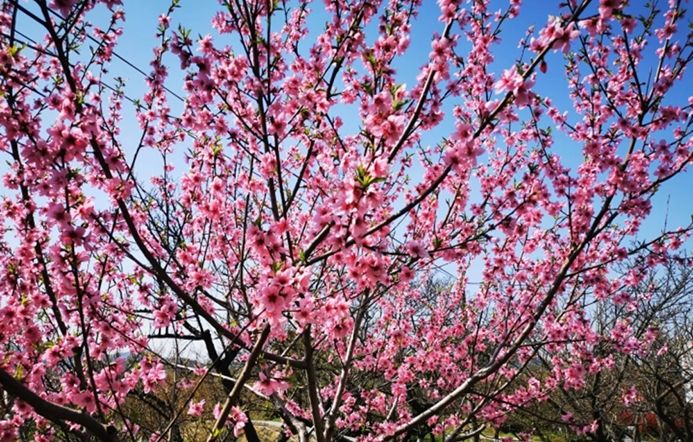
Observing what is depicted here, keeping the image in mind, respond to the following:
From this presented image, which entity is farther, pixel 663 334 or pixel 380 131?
pixel 663 334

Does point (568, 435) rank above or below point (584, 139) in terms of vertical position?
below

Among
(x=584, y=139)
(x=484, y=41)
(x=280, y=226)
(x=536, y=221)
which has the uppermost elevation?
(x=484, y=41)

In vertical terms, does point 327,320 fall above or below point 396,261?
below

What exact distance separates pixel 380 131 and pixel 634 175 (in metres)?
3.82

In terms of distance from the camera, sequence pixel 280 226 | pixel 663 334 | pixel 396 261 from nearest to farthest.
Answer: pixel 280 226 < pixel 396 261 < pixel 663 334

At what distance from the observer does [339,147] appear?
4.93 metres

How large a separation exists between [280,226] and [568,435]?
1476 cm

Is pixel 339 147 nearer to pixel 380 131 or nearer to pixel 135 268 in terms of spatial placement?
pixel 380 131

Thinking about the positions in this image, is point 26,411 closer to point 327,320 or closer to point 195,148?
point 327,320

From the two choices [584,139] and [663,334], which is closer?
[584,139]

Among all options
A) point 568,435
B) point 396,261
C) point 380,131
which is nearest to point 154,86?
point 380,131

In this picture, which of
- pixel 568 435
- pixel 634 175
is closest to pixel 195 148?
pixel 634 175

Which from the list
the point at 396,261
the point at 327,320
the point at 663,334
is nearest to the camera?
the point at 327,320

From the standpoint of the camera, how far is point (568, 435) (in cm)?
1364
